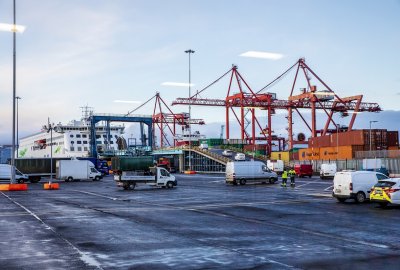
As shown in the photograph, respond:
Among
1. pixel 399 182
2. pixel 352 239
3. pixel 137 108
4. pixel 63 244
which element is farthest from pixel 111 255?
pixel 137 108

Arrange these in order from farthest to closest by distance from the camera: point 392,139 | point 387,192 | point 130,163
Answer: point 392,139 → point 130,163 → point 387,192

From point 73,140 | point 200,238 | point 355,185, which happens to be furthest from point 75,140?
point 200,238

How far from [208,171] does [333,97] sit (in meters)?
33.2

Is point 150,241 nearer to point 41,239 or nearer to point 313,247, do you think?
point 41,239

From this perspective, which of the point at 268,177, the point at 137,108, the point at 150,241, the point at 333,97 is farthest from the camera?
the point at 137,108

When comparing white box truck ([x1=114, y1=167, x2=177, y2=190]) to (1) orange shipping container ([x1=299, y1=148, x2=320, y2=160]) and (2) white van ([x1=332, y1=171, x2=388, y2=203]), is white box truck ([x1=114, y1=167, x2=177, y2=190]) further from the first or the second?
(1) orange shipping container ([x1=299, y1=148, x2=320, y2=160])

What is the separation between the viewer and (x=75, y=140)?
102 meters

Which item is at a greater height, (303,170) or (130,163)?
(130,163)

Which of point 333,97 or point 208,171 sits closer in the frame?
point 208,171

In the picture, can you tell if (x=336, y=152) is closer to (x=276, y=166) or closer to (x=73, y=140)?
(x=276, y=166)

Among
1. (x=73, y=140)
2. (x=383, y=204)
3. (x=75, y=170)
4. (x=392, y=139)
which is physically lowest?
(x=383, y=204)

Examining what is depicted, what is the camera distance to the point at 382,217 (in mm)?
20016

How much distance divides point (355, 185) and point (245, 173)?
21.3 m

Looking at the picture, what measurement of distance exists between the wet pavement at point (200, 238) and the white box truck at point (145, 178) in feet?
58.9
